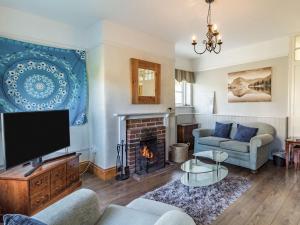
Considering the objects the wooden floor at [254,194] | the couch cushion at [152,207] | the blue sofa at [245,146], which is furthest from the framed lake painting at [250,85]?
the couch cushion at [152,207]

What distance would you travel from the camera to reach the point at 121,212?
1491 mm

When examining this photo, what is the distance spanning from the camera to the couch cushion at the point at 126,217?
1355mm

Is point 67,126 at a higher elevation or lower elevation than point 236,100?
lower

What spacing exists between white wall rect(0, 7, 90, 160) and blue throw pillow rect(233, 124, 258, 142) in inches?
123

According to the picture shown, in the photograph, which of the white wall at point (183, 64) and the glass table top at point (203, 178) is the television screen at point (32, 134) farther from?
the white wall at point (183, 64)

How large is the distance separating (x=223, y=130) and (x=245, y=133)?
1.71 feet

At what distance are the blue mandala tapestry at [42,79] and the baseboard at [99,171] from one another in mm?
815

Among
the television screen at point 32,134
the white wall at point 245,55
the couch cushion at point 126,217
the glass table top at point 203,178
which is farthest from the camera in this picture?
the white wall at point 245,55

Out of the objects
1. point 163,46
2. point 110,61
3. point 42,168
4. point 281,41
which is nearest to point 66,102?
point 110,61

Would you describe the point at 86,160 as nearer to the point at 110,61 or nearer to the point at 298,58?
the point at 110,61

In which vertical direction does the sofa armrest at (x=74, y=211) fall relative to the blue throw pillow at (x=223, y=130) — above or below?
below

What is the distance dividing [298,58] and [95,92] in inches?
162

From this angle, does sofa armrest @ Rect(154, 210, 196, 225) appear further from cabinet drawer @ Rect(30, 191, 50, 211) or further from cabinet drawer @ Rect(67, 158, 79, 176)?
cabinet drawer @ Rect(67, 158, 79, 176)

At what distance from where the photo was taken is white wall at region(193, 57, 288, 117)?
13.8 ft
